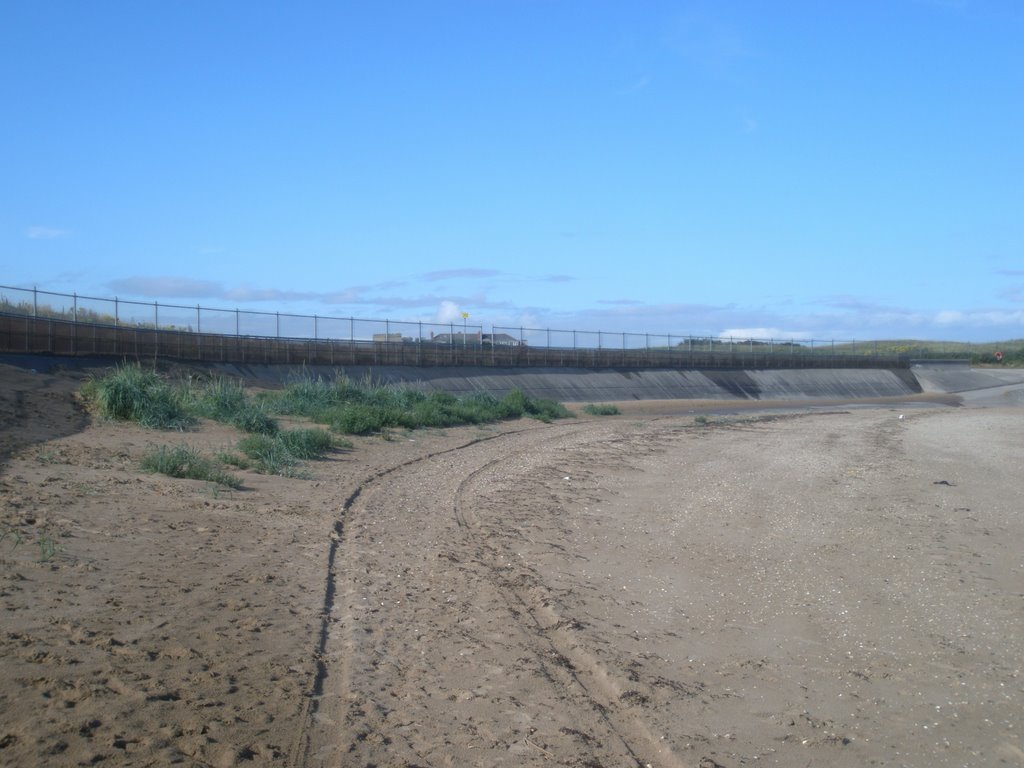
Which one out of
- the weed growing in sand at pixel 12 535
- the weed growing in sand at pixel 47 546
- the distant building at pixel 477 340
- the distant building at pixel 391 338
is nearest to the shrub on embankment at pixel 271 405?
the weed growing in sand at pixel 12 535

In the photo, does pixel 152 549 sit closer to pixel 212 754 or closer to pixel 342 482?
pixel 212 754

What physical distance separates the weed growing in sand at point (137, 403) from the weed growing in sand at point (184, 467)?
5.76 m

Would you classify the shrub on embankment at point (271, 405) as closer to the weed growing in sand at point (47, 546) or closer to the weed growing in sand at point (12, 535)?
the weed growing in sand at point (12, 535)

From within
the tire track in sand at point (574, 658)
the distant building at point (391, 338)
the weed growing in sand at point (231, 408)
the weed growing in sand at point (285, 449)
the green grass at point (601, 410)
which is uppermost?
the distant building at point (391, 338)

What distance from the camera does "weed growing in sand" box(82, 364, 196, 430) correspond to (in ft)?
68.0

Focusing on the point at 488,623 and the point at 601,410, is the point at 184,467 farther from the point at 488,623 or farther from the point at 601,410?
the point at 601,410

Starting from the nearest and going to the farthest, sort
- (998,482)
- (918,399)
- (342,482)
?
1. (342,482)
2. (998,482)
3. (918,399)

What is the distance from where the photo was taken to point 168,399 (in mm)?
21562

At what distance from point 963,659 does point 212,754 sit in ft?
21.6

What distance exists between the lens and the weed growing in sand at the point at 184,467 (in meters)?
14.5

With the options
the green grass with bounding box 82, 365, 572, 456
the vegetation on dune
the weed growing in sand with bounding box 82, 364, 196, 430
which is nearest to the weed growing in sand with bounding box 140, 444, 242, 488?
the vegetation on dune

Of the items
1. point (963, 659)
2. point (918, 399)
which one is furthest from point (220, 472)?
point (918, 399)

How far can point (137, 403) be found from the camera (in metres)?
20.9

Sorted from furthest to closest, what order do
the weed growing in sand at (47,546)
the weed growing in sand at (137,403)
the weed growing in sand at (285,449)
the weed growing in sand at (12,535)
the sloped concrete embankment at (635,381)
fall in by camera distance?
the sloped concrete embankment at (635,381)
the weed growing in sand at (137,403)
the weed growing in sand at (285,449)
the weed growing in sand at (12,535)
the weed growing in sand at (47,546)
